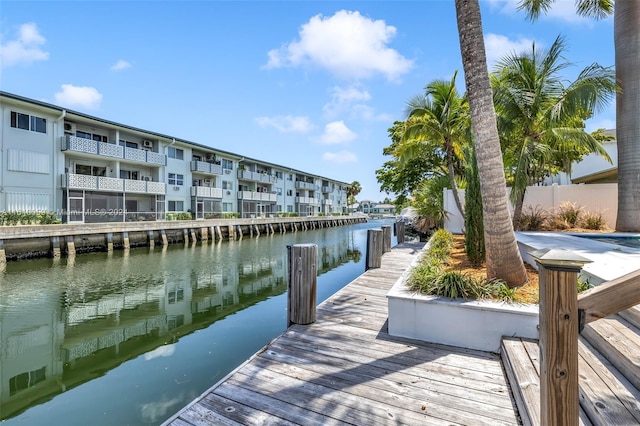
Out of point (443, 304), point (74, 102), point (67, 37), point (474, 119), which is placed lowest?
point (443, 304)

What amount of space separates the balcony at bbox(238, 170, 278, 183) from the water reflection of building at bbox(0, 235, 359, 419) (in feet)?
78.5

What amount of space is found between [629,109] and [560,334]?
12528mm

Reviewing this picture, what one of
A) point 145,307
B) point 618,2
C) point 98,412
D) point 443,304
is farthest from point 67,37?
point 618,2

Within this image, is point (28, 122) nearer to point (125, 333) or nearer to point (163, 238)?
point (163, 238)

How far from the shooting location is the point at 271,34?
39.6ft

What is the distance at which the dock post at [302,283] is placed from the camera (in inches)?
187

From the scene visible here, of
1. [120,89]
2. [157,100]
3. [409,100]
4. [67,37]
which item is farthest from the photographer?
[157,100]

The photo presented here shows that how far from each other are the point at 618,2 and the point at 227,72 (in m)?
14.4

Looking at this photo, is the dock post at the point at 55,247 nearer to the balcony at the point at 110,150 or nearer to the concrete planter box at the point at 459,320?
the balcony at the point at 110,150

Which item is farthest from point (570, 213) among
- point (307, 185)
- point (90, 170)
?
point (307, 185)

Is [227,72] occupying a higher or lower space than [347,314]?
higher

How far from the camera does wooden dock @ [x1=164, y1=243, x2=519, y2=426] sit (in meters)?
2.69

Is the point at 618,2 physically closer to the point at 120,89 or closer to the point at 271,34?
the point at 271,34

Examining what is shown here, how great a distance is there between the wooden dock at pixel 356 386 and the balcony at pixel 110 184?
22.9 meters
